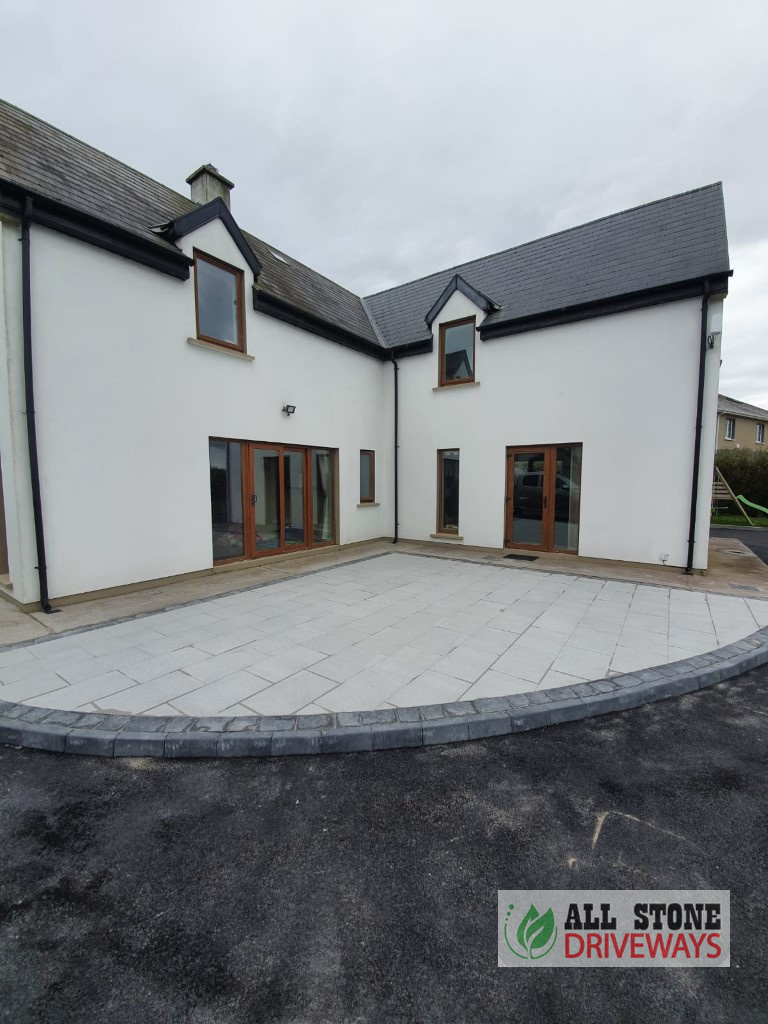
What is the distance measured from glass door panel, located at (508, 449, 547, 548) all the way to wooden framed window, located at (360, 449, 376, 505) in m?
3.58

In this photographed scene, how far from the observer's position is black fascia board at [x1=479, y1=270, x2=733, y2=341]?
7.04 m

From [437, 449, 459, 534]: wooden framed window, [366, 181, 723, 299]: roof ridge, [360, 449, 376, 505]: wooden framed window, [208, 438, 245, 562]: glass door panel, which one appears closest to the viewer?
[208, 438, 245, 562]: glass door panel

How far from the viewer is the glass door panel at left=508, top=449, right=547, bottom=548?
30.0 ft

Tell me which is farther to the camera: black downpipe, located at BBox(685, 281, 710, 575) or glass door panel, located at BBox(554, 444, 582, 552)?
glass door panel, located at BBox(554, 444, 582, 552)

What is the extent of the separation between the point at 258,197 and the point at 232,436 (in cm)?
1018

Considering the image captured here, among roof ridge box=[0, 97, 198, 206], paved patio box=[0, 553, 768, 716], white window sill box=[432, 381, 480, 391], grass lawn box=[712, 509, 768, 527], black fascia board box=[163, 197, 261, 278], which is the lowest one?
paved patio box=[0, 553, 768, 716]

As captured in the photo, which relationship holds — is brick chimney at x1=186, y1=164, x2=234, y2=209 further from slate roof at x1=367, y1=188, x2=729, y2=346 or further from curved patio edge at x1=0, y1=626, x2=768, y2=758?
curved patio edge at x1=0, y1=626, x2=768, y2=758

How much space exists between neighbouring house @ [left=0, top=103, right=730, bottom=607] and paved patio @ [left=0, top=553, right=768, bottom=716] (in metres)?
1.92

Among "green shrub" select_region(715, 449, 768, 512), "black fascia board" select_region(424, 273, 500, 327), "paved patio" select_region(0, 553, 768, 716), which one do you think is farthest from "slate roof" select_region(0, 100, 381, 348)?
"green shrub" select_region(715, 449, 768, 512)

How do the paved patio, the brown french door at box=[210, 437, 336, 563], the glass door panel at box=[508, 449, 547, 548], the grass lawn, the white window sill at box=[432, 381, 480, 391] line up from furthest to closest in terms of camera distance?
the grass lawn → the white window sill at box=[432, 381, 480, 391] → the glass door panel at box=[508, 449, 547, 548] → the brown french door at box=[210, 437, 336, 563] → the paved patio

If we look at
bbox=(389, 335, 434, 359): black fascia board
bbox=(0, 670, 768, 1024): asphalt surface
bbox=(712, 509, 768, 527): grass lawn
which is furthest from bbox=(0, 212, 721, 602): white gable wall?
bbox=(712, 509, 768, 527): grass lawn

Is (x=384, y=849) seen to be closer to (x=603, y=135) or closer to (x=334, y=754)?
(x=334, y=754)

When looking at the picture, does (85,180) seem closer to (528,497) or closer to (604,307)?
(604,307)

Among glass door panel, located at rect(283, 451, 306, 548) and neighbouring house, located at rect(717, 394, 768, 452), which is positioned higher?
neighbouring house, located at rect(717, 394, 768, 452)
